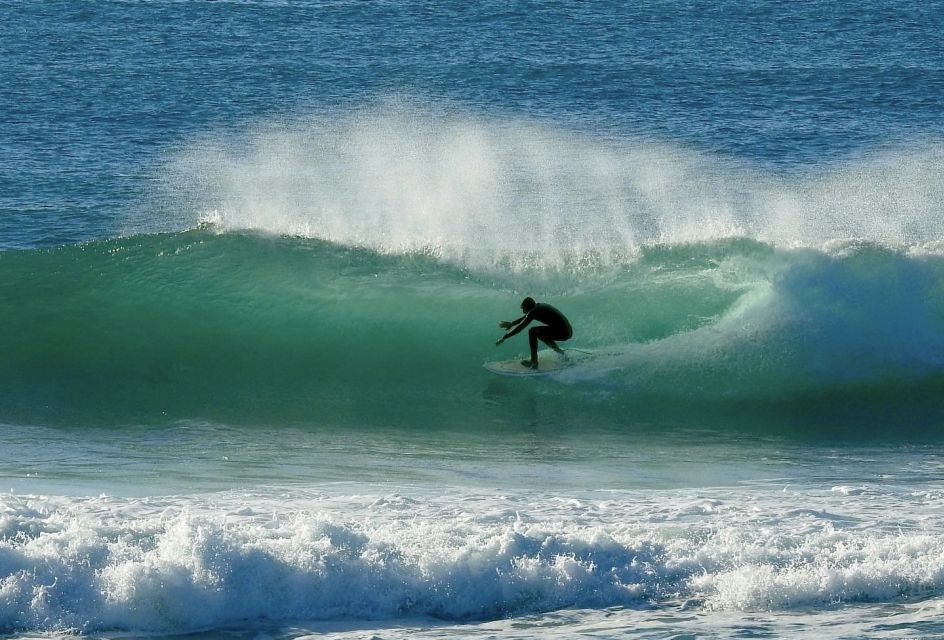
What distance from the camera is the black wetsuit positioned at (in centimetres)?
1547

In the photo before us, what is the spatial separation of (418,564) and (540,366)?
5.37 m

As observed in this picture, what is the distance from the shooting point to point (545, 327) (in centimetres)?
1565

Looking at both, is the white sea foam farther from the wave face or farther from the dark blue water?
the dark blue water

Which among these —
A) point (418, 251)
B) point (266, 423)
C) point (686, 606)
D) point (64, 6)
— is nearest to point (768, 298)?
point (418, 251)

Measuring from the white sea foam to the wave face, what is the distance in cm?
356

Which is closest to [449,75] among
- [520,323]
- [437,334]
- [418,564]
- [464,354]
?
[437,334]

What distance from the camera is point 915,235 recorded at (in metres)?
21.6

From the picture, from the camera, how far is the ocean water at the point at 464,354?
10.5 meters

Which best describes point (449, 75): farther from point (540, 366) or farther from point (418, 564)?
point (418, 564)

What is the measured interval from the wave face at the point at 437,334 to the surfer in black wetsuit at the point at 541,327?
0.42m

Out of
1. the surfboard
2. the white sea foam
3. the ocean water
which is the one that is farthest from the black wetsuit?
the white sea foam

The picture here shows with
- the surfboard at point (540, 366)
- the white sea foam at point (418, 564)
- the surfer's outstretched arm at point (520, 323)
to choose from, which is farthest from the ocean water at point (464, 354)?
the surfer's outstretched arm at point (520, 323)

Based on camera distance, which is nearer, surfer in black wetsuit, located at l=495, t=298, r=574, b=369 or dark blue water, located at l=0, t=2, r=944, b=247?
surfer in black wetsuit, located at l=495, t=298, r=574, b=369

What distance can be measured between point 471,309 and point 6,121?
16.0m
